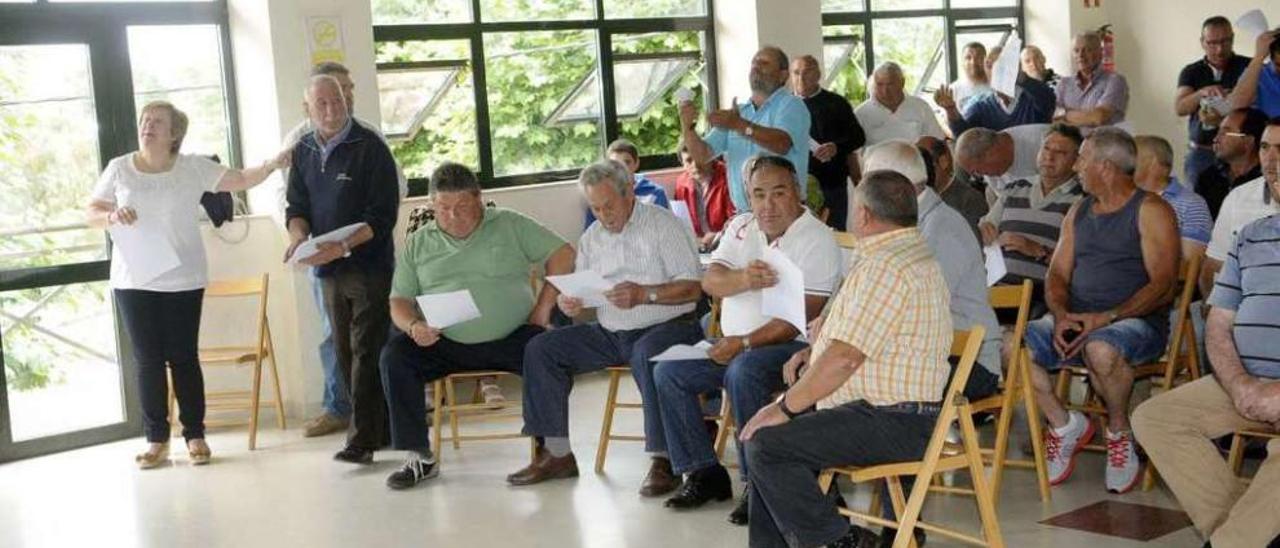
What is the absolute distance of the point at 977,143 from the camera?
244 inches

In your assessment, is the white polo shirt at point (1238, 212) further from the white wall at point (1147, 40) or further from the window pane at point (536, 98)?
the white wall at point (1147, 40)

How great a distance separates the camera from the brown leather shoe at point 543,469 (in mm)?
5738

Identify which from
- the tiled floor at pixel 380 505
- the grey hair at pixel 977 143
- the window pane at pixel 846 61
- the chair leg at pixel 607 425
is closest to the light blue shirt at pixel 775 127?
the grey hair at pixel 977 143

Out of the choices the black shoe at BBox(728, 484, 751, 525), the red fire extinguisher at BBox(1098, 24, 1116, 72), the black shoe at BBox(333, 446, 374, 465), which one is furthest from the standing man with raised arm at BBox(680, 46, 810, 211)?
the red fire extinguisher at BBox(1098, 24, 1116, 72)

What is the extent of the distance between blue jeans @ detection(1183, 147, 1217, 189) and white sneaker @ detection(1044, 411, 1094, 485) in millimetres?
2971

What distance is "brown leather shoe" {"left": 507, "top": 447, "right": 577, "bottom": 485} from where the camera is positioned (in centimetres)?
574

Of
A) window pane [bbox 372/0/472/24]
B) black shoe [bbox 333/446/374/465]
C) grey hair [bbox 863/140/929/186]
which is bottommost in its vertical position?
black shoe [bbox 333/446/374/465]

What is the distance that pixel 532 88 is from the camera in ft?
28.4

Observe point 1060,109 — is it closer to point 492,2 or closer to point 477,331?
point 492,2

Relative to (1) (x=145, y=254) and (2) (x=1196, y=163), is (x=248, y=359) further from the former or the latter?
(2) (x=1196, y=163)

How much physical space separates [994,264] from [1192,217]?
2.51 feet

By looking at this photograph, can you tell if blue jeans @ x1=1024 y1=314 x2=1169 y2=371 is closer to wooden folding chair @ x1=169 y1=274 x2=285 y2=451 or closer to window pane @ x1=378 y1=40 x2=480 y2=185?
wooden folding chair @ x1=169 y1=274 x2=285 y2=451

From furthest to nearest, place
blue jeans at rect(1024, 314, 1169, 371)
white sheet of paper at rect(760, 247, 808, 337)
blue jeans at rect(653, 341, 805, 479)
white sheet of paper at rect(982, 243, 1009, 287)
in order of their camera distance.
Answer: white sheet of paper at rect(982, 243, 1009, 287) → blue jeans at rect(653, 341, 805, 479) → blue jeans at rect(1024, 314, 1169, 371) → white sheet of paper at rect(760, 247, 808, 337)

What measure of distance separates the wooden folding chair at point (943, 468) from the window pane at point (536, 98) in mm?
4707
